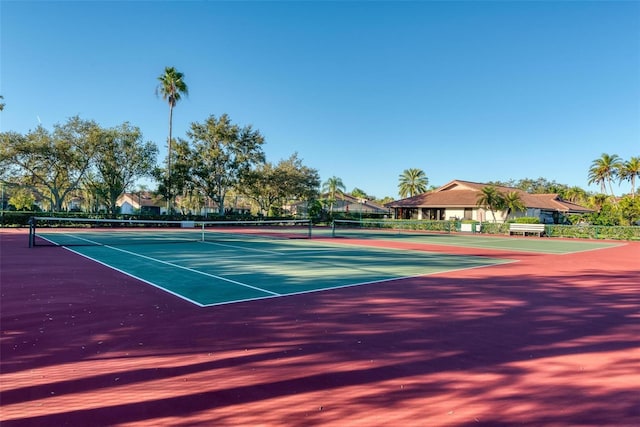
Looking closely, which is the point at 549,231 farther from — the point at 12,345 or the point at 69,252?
the point at 12,345

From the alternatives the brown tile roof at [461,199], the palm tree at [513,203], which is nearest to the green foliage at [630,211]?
the palm tree at [513,203]

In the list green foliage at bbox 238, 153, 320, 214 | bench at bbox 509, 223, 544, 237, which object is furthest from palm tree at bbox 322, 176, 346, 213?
bench at bbox 509, 223, 544, 237

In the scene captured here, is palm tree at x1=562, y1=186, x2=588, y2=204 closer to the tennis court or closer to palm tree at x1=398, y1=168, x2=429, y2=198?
palm tree at x1=398, y1=168, x2=429, y2=198

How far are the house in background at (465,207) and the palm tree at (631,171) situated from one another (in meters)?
13.0

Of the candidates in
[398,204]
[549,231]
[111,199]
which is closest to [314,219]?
[398,204]

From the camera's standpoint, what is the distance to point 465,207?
151ft

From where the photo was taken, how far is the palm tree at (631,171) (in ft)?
195

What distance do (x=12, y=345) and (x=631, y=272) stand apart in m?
15.8

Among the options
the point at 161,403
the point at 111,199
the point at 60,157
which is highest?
the point at 60,157

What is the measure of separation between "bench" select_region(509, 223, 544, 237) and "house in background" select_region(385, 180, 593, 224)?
8.52 meters

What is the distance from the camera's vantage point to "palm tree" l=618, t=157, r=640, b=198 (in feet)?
195

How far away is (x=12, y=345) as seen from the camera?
4.71 meters

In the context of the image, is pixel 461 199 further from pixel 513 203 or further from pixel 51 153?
pixel 51 153

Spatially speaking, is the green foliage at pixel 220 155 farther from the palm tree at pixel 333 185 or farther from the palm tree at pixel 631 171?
the palm tree at pixel 631 171
